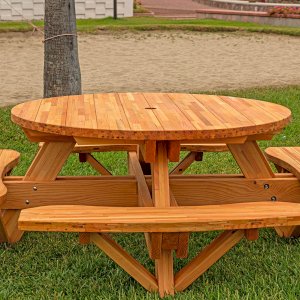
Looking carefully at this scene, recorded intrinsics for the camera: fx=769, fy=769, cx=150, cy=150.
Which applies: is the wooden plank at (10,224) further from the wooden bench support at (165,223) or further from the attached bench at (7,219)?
the wooden bench support at (165,223)

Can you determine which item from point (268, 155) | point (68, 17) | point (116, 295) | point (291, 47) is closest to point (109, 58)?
point (291, 47)

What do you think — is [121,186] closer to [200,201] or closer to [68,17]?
[200,201]

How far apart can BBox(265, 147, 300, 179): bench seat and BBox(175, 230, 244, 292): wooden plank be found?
0.88 m

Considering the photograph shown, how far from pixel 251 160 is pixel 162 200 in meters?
0.73

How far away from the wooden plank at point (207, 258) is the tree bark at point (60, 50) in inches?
181

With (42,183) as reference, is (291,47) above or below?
below

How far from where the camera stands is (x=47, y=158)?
157 inches

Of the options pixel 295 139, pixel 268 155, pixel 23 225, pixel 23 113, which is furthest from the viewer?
pixel 295 139

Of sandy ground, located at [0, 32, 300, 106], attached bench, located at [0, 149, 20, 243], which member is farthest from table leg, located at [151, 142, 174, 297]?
sandy ground, located at [0, 32, 300, 106]

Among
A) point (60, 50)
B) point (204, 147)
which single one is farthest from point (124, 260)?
point (60, 50)

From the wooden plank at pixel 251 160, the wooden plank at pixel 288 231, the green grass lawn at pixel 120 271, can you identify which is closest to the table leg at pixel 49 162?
the green grass lawn at pixel 120 271

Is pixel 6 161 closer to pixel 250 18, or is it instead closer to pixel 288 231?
pixel 288 231

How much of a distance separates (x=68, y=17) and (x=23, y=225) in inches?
189

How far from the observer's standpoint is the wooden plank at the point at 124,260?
3.31 metres
